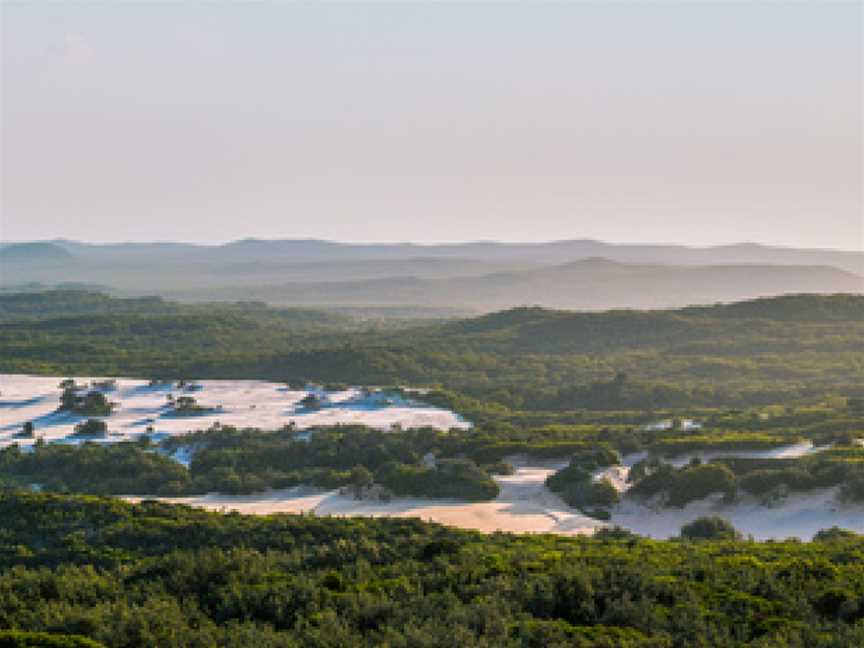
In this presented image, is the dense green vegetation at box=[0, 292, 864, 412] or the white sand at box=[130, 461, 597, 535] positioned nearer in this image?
the white sand at box=[130, 461, 597, 535]

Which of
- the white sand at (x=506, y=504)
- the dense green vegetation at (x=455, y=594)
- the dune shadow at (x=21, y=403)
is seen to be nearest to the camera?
the dense green vegetation at (x=455, y=594)

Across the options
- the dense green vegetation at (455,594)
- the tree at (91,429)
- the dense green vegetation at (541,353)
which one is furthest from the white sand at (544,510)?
the dense green vegetation at (541,353)

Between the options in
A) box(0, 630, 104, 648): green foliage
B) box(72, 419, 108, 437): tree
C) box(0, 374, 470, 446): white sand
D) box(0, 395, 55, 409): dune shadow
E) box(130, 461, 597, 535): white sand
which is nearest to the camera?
box(0, 630, 104, 648): green foliage

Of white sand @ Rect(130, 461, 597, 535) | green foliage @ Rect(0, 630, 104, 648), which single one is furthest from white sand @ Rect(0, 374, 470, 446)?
green foliage @ Rect(0, 630, 104, 648)

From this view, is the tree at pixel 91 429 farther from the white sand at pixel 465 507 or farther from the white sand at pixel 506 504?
the white sand at pixel 465 507

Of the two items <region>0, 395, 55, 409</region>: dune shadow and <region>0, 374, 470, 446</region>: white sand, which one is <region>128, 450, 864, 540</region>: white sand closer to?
<region>0, 374, 470, 446</region>: white sand

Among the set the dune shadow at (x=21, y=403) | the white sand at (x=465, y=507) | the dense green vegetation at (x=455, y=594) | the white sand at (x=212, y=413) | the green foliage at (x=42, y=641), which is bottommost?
the white sand at (x=212, y=413)

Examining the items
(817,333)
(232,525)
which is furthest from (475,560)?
(817,333)

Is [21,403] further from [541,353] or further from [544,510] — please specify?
[541,353]
